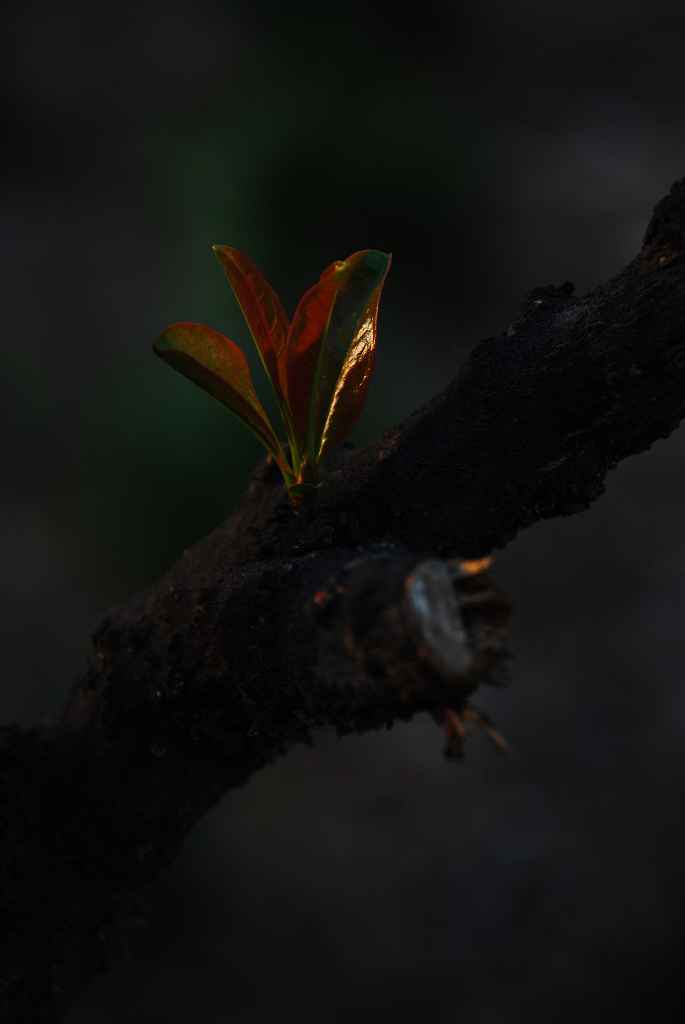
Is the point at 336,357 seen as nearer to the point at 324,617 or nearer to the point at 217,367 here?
the point at 217,367

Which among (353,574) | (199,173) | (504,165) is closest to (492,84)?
(504,165)

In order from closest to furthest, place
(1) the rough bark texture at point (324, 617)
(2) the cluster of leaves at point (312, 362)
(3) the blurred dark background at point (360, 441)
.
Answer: (1) the rough bark texture at point (324, 617), (2) the cluster of leaves at point (312, 362), (3) the blurred dark background at point (360, 441)

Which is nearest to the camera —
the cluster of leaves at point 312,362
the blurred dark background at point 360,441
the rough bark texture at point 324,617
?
the rough bark texture at point 324,617

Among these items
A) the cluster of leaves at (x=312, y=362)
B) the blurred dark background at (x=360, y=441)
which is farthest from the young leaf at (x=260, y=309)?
the blurred dark background at (x=360, y=441)

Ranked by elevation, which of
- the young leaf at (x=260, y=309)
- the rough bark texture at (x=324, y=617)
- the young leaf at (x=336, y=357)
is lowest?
the rough bark texture at (x=324, y=617)

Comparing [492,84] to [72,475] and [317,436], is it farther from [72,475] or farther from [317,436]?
[317,436]

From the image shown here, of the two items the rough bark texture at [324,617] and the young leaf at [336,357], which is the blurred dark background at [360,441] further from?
the young leaf at [336,357]
